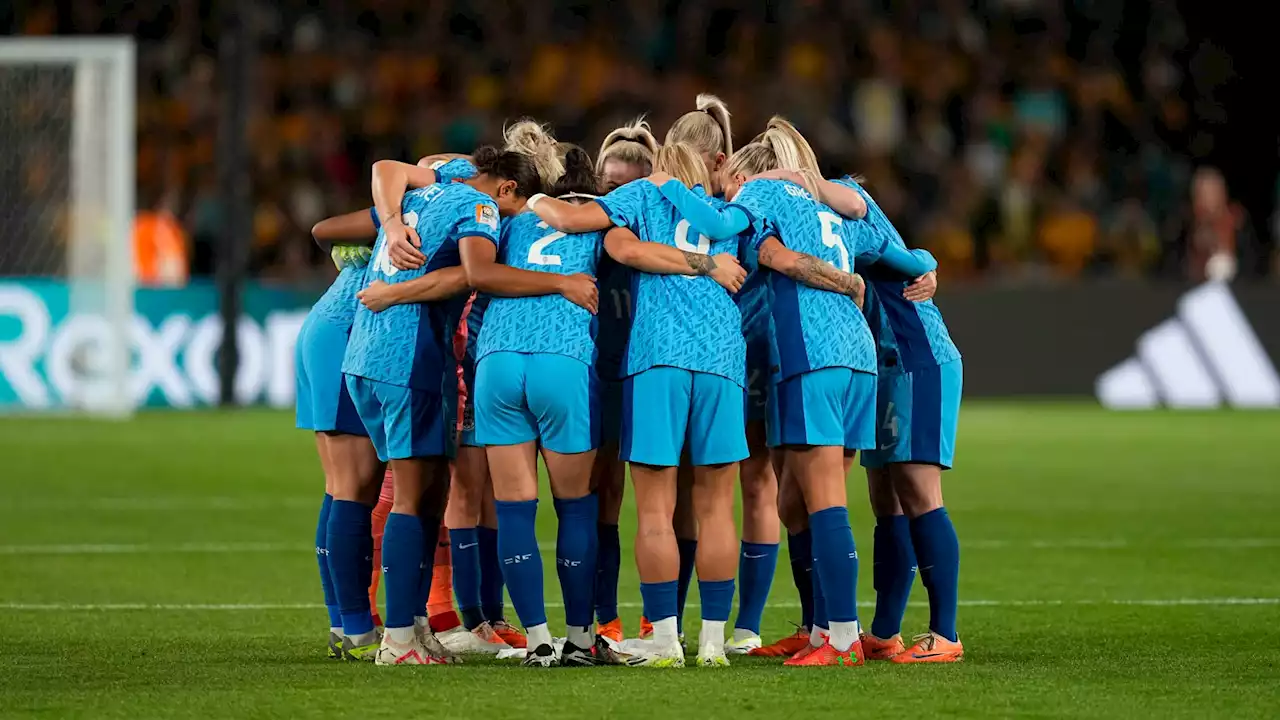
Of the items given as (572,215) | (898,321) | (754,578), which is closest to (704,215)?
(572,215)

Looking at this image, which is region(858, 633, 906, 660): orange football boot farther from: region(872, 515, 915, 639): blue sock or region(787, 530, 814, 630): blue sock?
region(787, 530, 814, 630): blue sock

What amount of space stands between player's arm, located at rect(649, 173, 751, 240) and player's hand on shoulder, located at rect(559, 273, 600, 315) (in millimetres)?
411

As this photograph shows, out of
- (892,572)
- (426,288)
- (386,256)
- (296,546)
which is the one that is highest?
(386,256)

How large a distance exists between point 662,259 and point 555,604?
258 centimetres

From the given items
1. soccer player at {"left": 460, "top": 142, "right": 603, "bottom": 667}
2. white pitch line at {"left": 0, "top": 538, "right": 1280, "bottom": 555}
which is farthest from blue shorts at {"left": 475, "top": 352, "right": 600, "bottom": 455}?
white pitch line at {"left": 0, "top": 538, "right": 1280, "bottom": 555}

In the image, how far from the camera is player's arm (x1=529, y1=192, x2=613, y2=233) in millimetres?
7148

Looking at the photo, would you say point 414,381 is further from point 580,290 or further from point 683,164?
point 683,164

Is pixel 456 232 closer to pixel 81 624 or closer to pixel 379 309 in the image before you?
pixel 379 309

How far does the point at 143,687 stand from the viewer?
21.4 feet

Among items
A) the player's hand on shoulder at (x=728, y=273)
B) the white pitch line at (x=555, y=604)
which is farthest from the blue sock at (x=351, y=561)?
the player's hand on shoulder at (x=728, y=273)

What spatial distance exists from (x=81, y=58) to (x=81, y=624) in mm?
12254

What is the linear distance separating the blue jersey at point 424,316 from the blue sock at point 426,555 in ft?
1.64

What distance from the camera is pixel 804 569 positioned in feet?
25.5

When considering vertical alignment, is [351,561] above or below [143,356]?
above
